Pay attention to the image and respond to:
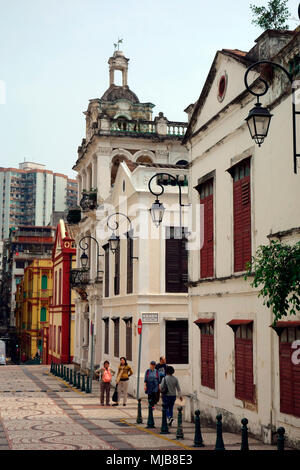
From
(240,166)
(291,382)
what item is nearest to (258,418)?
(291,382)

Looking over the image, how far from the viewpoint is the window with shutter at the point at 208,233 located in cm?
1772

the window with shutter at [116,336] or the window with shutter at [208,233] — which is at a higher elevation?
the window with shutter at [208,233]

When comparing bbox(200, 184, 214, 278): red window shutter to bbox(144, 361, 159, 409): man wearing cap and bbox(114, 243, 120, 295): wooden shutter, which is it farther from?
bbox(114, 243, 120, 295): wooden shutter

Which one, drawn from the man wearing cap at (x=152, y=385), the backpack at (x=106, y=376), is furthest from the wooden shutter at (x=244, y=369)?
the backpack at (x=106, y=376)

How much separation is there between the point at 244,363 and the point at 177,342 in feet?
35.3

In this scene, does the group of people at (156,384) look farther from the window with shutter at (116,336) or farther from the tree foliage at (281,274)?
the tree foliage at (281,274)

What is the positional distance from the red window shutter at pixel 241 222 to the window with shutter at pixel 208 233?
184 centimetres

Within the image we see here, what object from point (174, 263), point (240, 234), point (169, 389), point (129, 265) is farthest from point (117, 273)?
point (240, 234)

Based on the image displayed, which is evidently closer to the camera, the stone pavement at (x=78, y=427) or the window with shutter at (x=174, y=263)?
the stone pavement at (x=78, y=427)

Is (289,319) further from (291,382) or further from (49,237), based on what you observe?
(49,237)

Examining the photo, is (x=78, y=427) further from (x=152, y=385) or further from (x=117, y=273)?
(x=117, y=273)

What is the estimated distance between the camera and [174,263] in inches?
1019

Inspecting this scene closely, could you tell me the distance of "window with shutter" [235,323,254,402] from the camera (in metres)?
14.5

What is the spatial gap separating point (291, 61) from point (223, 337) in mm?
7218
